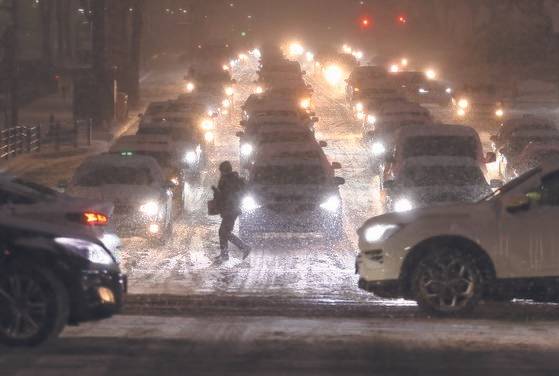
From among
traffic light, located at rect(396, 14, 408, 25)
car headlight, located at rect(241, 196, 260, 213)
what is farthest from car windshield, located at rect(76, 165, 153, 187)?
traffic light, located at rect(396, 14, 408, 25)

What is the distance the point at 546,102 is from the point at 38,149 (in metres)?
29.8

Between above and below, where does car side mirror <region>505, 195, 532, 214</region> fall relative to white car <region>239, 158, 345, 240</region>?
below

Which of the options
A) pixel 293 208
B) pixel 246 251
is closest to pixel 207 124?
pixel 293 208

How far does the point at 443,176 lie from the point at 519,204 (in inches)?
410

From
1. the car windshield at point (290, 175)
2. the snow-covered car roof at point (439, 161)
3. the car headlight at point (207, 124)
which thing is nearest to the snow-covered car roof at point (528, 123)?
the snow-covered car roof at point (439, 161)

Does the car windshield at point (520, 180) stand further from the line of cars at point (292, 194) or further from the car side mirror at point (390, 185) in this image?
the car side mirror at point (390, 185)

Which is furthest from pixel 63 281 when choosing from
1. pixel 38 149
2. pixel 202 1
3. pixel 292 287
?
pixel 202 1

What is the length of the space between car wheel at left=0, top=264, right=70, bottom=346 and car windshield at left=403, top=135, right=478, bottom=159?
15.4 meters

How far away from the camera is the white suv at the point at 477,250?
39.9ft

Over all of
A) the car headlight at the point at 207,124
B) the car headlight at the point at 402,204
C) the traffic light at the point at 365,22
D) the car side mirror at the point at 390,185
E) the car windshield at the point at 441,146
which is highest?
the traffic light at the point at 365,22

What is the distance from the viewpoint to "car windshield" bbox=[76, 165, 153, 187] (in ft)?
72.4

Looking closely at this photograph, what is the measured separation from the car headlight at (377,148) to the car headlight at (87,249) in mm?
20651

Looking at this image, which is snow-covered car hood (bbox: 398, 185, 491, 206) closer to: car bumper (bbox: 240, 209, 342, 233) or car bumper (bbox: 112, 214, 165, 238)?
car bumper (bbox: 240, 209, 342, 233)

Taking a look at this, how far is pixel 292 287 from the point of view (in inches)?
639
